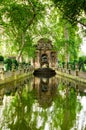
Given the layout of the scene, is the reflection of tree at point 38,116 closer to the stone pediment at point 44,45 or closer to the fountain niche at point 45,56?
the fountain niche at point 45,56

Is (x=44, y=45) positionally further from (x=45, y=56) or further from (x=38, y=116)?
(x=38, y=116)

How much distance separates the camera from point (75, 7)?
68.2 feet

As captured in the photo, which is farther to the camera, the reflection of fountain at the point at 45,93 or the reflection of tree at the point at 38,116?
the reflection of fountain at the point at 45,93

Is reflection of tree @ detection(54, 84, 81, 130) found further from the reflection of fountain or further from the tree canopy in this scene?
the tree canopy

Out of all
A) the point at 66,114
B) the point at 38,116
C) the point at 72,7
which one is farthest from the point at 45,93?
the point at 38,116

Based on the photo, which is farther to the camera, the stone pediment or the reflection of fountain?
the stone pediment

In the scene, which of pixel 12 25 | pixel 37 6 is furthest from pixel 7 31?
pixel 37 6

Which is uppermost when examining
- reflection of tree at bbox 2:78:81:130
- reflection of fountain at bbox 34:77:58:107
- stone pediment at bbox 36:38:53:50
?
stone pediment at bbox 36:38:53:50

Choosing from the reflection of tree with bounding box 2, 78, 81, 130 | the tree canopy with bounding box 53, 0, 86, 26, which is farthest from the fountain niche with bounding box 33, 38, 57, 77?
the reflection of tree with bounding box 2, 78, 81, 130

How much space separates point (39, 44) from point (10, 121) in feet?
190

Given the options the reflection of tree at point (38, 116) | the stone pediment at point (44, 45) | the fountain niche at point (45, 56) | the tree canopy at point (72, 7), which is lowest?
the reflection of tree at point (38, 116)

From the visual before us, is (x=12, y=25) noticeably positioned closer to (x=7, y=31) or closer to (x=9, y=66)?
(x=7, y=31)

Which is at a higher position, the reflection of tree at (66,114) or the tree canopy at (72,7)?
the tree canopy at (72,7)

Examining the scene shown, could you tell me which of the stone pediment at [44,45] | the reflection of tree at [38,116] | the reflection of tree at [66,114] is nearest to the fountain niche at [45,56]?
Result: the stone pediment at [44,45]
